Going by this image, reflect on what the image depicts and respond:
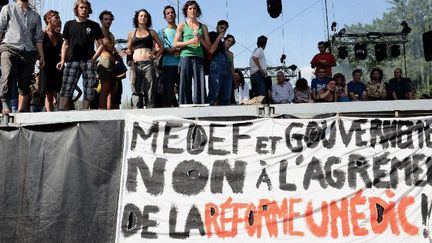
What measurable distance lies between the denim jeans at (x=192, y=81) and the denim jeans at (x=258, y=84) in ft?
4.57

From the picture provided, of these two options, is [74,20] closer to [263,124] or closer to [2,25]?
[2,25]

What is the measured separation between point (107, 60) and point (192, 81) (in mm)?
1186

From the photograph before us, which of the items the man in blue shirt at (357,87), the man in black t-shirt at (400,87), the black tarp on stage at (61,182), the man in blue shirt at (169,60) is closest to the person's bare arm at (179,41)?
the man in blue shirt at (169,60)

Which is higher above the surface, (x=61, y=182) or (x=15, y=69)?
(x=15, y=69)

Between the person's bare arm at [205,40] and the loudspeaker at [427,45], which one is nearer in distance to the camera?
the person's bare arm at [205,40]

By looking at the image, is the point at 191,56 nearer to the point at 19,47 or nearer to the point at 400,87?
the point at 19,47

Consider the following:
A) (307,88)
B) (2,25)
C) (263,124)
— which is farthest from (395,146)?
(2,25)

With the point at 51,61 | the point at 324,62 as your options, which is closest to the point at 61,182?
the point at 51,61

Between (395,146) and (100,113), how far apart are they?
3361mm

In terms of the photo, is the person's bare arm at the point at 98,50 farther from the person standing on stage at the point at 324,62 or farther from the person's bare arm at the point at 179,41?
the person standing on stage at the point at 324,62

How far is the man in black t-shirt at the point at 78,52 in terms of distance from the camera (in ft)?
25.3

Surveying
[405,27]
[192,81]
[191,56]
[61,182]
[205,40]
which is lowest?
[61,182]

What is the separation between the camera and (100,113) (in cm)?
739

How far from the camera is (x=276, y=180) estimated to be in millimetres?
7047
